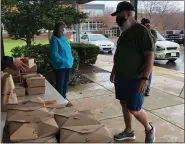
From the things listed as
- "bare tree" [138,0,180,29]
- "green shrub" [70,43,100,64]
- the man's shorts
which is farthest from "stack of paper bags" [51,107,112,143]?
"green shrub" [70,43,100,64]

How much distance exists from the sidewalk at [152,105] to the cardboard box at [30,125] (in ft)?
5.45

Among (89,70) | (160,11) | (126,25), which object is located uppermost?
(160,11)

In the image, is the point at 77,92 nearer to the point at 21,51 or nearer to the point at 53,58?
the point at 53,58

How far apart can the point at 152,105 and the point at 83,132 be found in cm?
310

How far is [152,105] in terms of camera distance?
483cm

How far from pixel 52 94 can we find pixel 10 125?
164cm

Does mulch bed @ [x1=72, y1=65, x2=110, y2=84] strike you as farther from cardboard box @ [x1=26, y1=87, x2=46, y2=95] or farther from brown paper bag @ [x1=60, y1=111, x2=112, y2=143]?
brown paper bag @ [x1=60, y1=111, x2=112, y2=143]

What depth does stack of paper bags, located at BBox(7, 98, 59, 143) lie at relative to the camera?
1972 millimetres

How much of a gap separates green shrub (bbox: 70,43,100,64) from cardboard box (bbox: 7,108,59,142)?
7.35 meters

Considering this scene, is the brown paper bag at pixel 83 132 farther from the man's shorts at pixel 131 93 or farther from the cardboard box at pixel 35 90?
the cardboard box at pixel 35 90

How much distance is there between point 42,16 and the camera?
6.83m

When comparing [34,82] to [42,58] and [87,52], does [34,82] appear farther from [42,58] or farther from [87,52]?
[87,52]

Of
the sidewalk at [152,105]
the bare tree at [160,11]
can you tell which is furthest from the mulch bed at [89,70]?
the bare tree at [160,11]

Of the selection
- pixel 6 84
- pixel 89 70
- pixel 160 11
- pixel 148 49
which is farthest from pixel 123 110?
pixel 160 11
